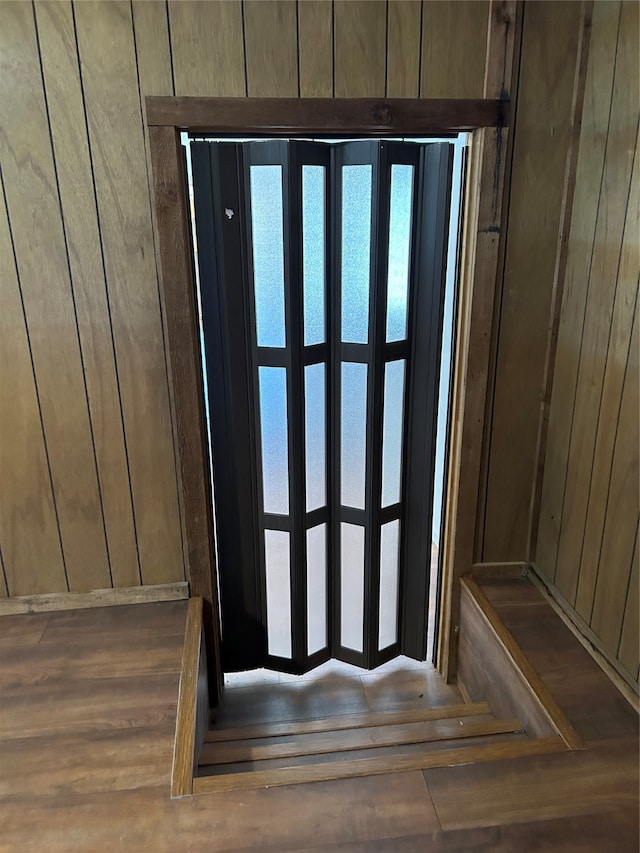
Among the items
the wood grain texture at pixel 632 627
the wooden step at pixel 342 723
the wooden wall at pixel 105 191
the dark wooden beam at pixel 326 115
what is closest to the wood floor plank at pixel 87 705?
the wooden step at pixel 342 723

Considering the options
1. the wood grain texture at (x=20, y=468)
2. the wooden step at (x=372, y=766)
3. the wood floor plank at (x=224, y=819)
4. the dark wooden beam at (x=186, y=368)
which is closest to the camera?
the wood floor plank at (x=224, y=819)

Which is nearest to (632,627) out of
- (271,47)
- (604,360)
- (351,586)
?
(604,360)

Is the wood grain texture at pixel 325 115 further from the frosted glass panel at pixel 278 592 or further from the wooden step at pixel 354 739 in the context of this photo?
the wooden step at pixel 354 739

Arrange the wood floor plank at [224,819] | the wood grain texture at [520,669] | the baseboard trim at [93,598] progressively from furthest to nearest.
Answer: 1. the baseboard trim at [93,598]
2. the wood grain texture at [520,669]
3. the wood floor plank at [224,819]

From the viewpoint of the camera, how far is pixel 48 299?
1768mm

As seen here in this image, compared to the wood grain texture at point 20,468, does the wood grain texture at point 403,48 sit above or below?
above

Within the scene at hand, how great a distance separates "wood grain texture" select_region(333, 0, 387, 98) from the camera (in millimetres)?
1611

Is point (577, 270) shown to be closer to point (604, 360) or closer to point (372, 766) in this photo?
point (604, 360)

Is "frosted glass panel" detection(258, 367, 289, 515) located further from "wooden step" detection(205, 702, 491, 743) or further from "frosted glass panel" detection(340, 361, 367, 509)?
"wooden step" detection(205, 702, 491, 743)

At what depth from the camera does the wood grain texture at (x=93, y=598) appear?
6.72 ft

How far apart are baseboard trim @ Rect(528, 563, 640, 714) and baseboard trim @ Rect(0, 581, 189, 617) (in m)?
1.26

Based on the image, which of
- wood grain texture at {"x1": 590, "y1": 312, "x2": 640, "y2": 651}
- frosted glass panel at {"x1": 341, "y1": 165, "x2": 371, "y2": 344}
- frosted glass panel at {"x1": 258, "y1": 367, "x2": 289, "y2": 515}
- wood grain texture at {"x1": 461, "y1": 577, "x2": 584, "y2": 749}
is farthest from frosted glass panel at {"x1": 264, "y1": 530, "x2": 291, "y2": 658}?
wood grain texture at {"x1": 590, "y1": 312, "x2": 640, "y2": 651}

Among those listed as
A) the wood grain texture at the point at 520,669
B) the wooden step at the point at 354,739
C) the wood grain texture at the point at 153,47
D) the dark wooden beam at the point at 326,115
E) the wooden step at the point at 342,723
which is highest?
the wood grain texture at the point at 153,47

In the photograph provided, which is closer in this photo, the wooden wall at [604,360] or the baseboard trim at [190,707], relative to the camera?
the baseboard trim at [190,707]
